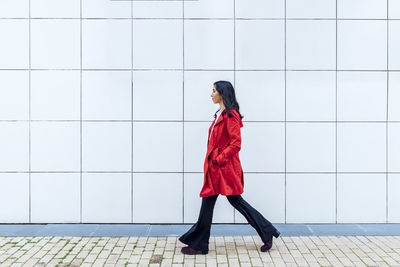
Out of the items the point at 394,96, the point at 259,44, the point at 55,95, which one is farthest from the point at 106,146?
the point at 394,96

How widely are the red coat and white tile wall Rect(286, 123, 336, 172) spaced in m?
1.52

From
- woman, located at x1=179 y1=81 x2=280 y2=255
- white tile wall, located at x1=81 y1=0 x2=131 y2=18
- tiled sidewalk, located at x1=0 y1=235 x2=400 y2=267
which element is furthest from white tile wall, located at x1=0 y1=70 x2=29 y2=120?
woman, located at x1=179 y1=81 x2=280 y2=255

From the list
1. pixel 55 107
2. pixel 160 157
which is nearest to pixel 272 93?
pixel 160 157

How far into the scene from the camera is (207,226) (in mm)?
4793

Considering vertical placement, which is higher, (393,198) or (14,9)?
(14,9)

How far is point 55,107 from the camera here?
6.04 m

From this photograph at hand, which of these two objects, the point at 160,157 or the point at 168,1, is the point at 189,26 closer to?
the point at 168,1

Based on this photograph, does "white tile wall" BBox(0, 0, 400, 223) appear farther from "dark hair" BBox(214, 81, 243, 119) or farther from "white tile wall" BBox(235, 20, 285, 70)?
"dark hair" BBox(214, 81, 243, 119)

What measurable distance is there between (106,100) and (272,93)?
93.5 inches

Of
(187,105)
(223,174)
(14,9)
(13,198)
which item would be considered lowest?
(13,198)

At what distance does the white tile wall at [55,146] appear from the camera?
19.8 feet

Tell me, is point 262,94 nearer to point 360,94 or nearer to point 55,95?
point 360,94

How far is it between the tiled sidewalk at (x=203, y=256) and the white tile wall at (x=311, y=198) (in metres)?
0.62

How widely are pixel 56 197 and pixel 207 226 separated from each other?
8.20ft
